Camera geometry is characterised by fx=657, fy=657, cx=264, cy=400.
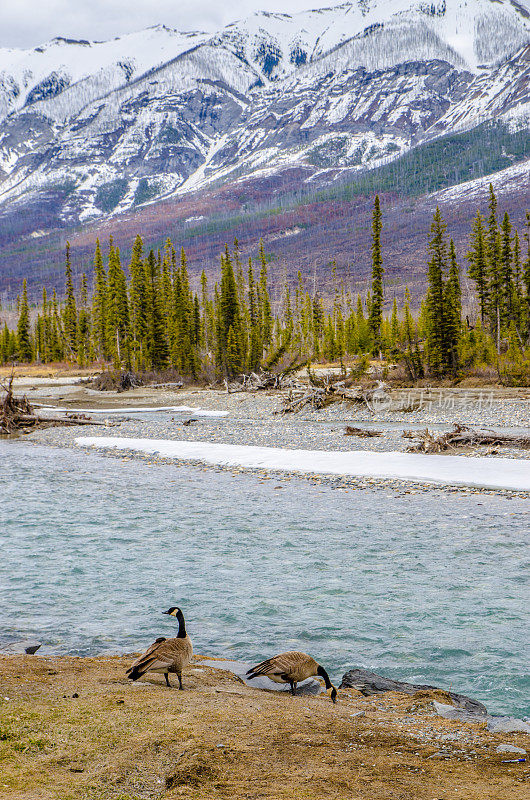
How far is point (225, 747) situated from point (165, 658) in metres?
1.13

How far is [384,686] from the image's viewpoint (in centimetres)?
598

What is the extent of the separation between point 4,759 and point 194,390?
52.2 m

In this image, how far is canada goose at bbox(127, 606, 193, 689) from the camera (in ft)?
16.9

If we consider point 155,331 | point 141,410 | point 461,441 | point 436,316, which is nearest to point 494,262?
point 436,316

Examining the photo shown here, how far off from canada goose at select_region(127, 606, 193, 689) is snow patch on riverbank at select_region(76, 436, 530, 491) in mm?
10874

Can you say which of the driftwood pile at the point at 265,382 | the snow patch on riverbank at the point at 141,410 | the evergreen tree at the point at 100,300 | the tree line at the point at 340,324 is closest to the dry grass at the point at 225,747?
the snow patch on riverbank at the point at 141,410

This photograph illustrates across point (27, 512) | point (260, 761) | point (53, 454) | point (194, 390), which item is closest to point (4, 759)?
point (260, 761)

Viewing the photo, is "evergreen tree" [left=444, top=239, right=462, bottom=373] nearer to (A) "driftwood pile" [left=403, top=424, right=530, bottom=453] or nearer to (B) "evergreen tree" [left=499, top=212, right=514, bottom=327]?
(B) "evergreen tree" [left=499, top=212, right=514, bottom=327]

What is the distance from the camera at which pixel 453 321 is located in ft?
158

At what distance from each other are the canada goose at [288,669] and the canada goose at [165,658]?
586 mm

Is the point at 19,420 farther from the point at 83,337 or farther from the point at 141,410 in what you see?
the point at 83,337

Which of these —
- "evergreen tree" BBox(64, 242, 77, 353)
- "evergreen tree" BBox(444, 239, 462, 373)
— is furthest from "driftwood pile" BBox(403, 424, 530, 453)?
"evergreen tree" BBox(64, 242, 77, 353)

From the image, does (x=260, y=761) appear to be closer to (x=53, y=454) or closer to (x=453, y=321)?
(x=53, y=454)

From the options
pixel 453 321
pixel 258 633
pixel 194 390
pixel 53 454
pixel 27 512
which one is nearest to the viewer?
pixel 258 633
